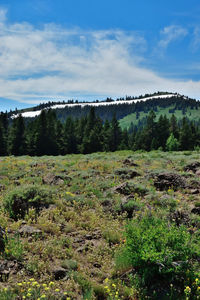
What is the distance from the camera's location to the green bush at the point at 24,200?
26.7 ft

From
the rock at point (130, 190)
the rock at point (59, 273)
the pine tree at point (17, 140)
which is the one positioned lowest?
the rock at point (59, 273)

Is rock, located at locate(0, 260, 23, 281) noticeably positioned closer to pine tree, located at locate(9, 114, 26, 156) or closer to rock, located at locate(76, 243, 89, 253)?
rock, located at locate(76, 243, 89, 253)

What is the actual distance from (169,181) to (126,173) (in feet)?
9.62

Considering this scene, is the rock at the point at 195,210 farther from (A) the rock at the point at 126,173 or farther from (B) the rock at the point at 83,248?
(A) the rock at the point at 126,173

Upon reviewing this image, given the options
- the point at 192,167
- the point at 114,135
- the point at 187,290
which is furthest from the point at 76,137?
the point at 187,290

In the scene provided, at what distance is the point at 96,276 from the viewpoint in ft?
17.7

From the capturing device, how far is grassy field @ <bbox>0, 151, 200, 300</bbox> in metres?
4.73

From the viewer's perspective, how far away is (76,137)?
6806cm

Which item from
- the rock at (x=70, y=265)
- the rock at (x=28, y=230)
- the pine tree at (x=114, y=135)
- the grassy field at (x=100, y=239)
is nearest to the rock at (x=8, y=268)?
the grassy field at (x=100, y=239)

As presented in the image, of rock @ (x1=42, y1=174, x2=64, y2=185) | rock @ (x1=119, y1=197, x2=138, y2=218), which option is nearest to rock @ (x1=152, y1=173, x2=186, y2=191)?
rock @ (x1=119, y1=197, x2=138, y2=218)

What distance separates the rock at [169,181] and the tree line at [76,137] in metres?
48.5

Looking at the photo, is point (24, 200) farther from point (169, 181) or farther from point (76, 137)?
point (76, 137)

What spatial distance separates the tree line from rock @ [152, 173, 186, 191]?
48483 millimetres

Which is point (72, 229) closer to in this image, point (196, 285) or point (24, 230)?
point (24, 230)
